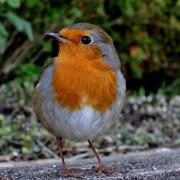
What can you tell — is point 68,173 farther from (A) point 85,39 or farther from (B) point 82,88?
(A) point 85,39

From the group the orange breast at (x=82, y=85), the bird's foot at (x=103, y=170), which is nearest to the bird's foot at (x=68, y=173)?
the bird's foot at (x=103, y=170)

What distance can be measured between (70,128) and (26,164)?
0.88m

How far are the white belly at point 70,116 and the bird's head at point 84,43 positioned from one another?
0.15 m

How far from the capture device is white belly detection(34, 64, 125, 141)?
408 centimetres

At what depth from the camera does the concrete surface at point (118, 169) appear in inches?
154

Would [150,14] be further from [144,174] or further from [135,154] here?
[144,174]

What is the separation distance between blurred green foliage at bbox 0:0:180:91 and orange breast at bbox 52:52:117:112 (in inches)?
82.4

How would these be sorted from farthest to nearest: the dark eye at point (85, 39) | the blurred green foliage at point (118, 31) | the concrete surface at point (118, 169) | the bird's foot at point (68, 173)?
the blurred green foliage at point (118, 31), the dark eye at point (85, 39), the bird's foot at point (68, 173), the concrete surface at point (118, 169)

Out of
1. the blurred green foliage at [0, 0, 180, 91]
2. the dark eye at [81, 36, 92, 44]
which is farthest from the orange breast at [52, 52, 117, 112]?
the blurred green foliage at [0, 0, 180, 91]

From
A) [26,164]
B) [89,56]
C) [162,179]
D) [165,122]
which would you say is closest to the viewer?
[162,179]

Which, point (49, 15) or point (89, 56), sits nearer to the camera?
point (89, 56)

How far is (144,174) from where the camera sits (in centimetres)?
389

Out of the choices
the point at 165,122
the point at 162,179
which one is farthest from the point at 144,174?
the point at 165,122

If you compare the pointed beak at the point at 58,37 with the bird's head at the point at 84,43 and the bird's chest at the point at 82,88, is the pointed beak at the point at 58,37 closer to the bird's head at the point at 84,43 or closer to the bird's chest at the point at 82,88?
the bird's head at the point at 84,43
